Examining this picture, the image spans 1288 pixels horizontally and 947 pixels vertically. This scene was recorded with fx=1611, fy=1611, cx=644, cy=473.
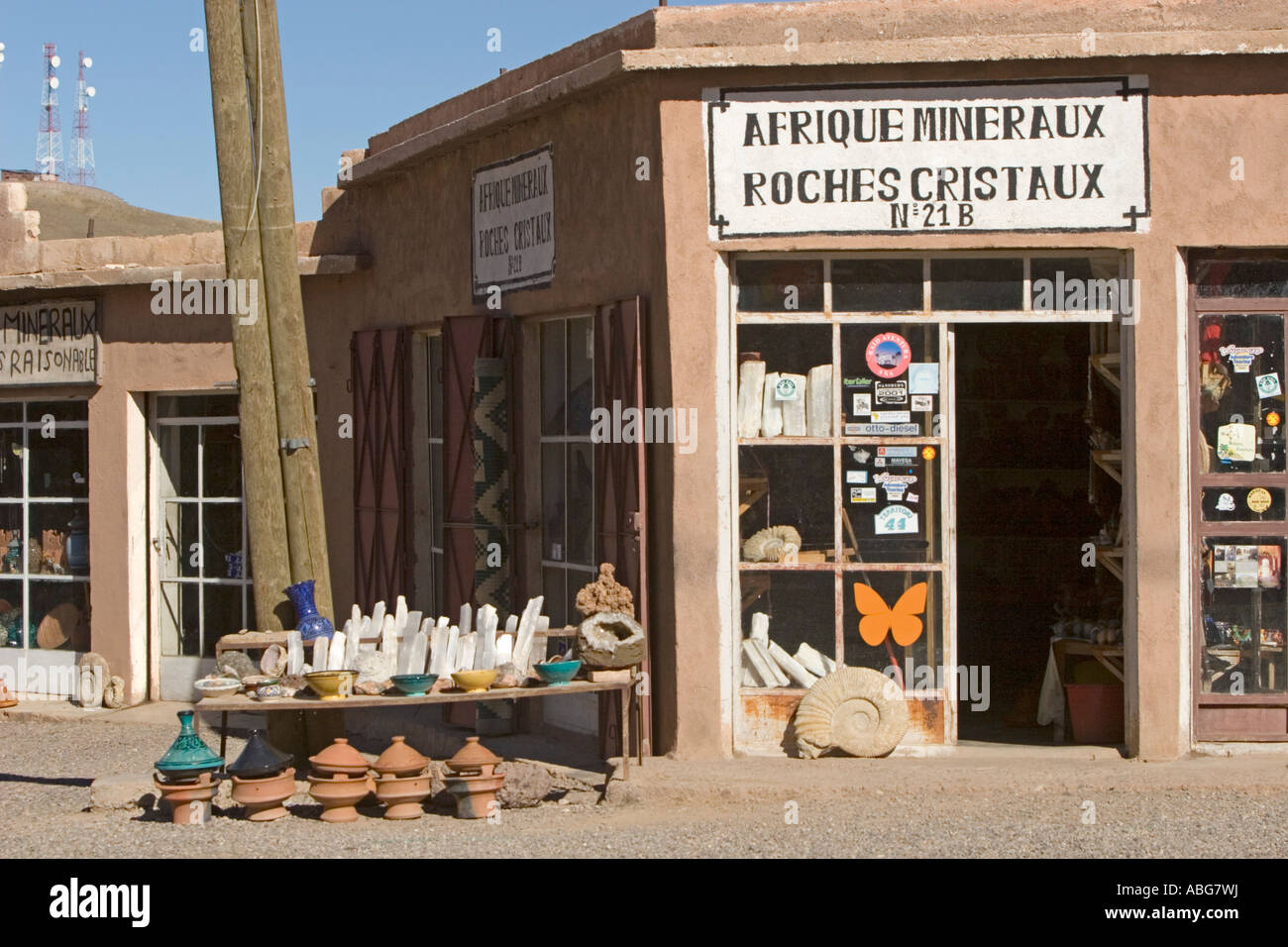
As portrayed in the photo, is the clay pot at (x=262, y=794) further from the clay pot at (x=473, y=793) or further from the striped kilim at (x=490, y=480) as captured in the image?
the striped kilim at (x=490, y=480)

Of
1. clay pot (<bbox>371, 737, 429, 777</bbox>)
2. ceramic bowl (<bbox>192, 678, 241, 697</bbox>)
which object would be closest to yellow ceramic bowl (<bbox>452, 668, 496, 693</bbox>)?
clay pot (<bbox>371, 737, 429, 777</bbox>)

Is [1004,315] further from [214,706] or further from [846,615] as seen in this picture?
[214,706]

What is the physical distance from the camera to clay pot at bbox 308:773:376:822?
24.9 ft

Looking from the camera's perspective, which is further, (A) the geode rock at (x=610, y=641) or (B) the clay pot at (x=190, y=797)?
(A) the geode rock at (x=610, y=641)

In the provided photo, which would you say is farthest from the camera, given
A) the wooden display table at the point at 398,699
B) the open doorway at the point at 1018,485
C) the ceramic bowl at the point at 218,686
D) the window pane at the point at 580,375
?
the open doorway at the point at 1018,485

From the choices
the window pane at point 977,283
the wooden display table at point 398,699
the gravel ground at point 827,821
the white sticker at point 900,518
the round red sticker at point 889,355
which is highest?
the window pane at point 977,283

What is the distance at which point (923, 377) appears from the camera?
8242 millimetres

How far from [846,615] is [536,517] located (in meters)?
2.28

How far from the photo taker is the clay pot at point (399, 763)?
763cm

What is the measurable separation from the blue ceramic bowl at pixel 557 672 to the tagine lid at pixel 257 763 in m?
→ 1.32

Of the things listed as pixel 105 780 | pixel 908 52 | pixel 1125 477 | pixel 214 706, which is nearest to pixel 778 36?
pixel 908 52

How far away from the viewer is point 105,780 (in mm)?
8273

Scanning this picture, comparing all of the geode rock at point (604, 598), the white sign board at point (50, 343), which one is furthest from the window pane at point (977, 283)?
the white sign board at point (50, 343)

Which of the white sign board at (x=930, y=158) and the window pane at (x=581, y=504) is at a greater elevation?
the white sign board at (x=930, y=158)
